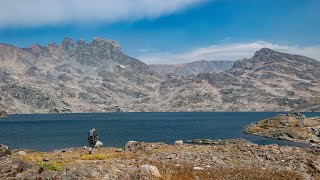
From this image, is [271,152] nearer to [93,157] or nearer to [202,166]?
[202,166]

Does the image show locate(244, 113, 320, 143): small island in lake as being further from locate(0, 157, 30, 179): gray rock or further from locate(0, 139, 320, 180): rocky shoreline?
locate(0, 157, 30, 179): gray rock

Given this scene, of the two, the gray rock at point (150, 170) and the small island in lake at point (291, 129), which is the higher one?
the gray rock at point (150, 170)

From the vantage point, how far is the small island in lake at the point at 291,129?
5359 inches

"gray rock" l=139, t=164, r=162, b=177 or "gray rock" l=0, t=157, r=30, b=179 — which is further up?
"gray rock" l=0, t=157, r=30, b=179

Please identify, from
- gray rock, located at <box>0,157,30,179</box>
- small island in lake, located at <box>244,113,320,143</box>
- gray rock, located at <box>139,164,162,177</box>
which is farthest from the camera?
small island in lake, located at <box>244,113,320,143</box>

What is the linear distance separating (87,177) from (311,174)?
20.0 metres

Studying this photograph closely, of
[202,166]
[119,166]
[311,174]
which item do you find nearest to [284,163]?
[311,174]

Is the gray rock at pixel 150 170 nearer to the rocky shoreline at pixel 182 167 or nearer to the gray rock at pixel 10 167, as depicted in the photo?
the rocky shoreline at pixel 182 167

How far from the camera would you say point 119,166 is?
29797 mm

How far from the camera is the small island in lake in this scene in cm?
13612

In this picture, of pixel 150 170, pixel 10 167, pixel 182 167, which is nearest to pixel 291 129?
pixel 182 167

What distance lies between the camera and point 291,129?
488ft

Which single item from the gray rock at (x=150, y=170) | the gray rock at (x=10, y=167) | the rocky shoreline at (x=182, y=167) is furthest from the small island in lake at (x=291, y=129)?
the gray rock at (x=10, y=167)

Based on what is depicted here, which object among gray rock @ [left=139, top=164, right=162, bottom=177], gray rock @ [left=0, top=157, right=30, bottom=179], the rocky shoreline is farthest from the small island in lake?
gray rock @ [left=0, top=157, right=30, bottom=179]
